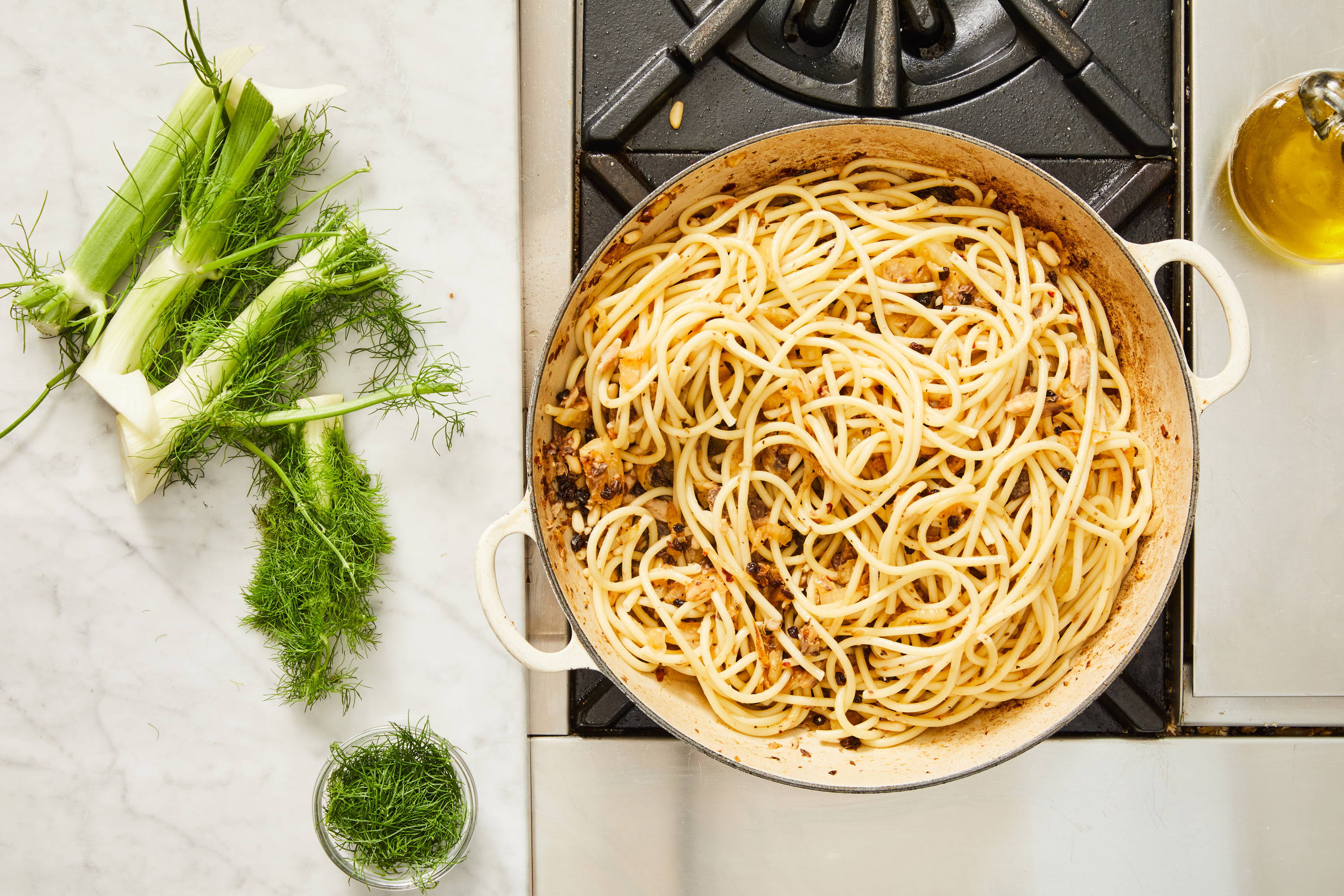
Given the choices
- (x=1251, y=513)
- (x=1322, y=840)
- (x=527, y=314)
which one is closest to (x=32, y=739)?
(x=527, y=314)

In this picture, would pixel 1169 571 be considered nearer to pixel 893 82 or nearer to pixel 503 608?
pixel 893 82

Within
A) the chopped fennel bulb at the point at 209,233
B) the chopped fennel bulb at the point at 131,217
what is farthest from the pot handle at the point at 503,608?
the chopped fennel bulb at the point at 131,217

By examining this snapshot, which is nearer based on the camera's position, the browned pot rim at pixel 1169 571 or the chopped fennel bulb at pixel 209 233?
the browned pot rim at pixel 1169 571

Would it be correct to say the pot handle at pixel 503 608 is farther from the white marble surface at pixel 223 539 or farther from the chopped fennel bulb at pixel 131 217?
the chopped fennel bulb at pixel 131 217

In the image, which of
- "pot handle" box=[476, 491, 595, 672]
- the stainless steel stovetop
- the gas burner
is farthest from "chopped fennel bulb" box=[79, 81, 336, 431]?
the gas burner

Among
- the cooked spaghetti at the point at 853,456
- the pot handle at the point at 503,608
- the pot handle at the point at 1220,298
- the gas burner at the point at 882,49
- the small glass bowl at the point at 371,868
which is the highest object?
the gas burner at the point at 882,49

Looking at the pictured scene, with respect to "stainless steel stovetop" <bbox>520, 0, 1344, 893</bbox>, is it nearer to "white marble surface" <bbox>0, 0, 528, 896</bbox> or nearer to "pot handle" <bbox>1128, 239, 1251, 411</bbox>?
"white marble surface" <bbox>0, 0, 528, 896</bbox>
